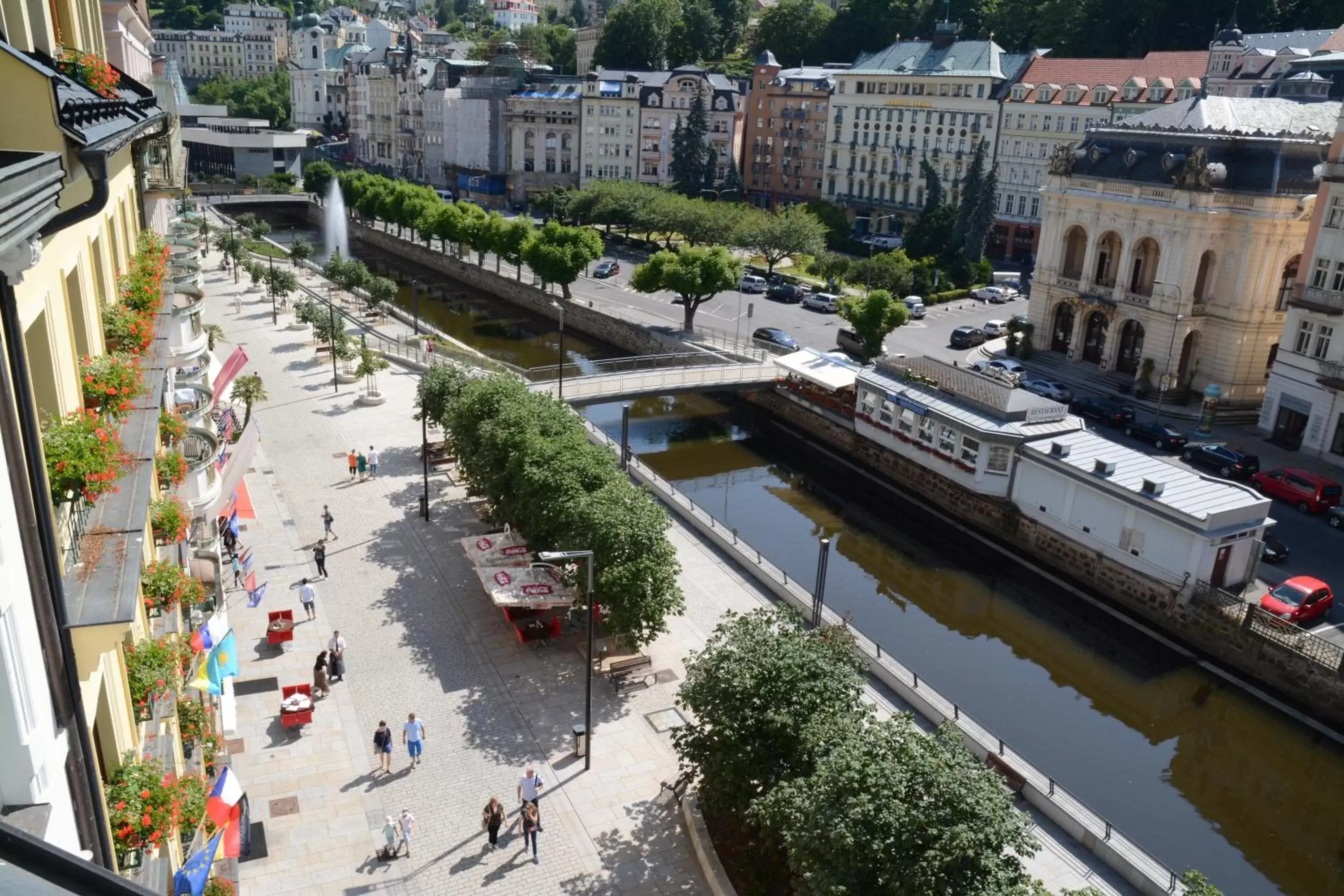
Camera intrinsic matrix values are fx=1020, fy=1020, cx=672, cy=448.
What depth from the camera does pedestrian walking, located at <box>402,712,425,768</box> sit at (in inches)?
811

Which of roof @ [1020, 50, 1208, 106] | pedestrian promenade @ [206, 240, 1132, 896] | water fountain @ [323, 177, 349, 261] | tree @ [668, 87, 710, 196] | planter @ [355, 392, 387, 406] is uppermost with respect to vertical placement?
roof @ [1020, 50, 1208, 106]

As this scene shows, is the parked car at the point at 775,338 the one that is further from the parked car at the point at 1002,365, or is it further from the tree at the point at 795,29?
the tree at the point at 795,29

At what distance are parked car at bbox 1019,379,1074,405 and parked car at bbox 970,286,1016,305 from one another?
22583 mm

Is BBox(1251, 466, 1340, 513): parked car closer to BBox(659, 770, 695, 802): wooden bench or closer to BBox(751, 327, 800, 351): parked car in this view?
BBox(751, 327, 800, 351): parked car

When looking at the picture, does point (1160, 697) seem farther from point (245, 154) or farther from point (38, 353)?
point (245, 154)

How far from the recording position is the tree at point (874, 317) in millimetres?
50500

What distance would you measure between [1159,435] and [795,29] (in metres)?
97.5

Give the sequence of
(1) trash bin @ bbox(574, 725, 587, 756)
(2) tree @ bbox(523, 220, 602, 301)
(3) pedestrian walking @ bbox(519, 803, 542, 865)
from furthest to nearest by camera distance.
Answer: (2) tree @ bbox(523, 220, 602, 301) < (1) trash bin @ bbox(574, 725, 587, 756) < (3) pedestrian walking @ bbox(519, 803, 542, 865)

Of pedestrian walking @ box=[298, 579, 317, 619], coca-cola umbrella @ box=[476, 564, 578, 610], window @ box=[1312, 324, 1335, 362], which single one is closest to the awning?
window @ box=[1312, 324, 1335, 362]

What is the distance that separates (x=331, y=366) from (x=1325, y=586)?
42632mm

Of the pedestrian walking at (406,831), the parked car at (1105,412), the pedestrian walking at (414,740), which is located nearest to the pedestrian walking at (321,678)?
the pedestrian walking at (414,740)

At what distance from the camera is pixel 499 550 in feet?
90.2

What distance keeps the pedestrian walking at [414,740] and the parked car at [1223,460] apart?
3321 centimetres

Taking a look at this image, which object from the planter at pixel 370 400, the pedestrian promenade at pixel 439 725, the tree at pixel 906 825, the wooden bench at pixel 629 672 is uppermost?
the tree at pixel 906 825
